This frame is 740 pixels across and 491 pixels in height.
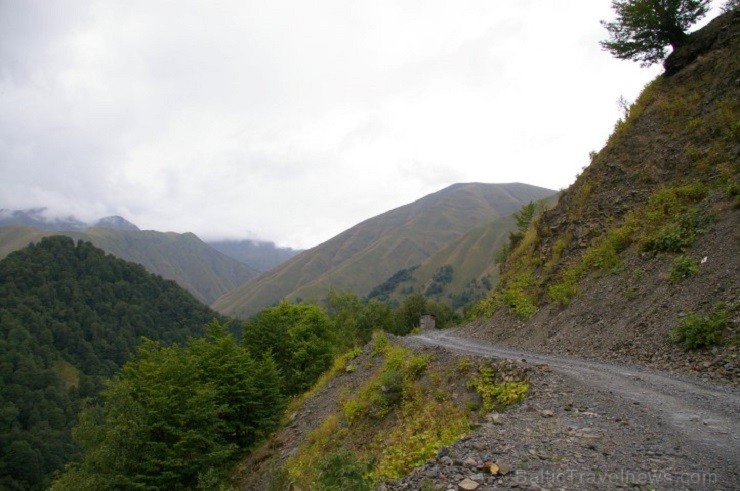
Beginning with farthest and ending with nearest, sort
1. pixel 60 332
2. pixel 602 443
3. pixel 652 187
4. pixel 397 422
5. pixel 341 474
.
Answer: pixel 60 332
pixel 652 187
pixel 397 422
pixel 341 474
pixel 602 443

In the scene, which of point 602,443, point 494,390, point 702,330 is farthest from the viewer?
point 702,330

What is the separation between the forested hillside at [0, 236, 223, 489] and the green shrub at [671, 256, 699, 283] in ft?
371

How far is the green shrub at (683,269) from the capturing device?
52.2 ft

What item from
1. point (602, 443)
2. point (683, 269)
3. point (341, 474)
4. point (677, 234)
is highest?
point (677, 234)

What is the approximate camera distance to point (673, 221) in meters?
19.4

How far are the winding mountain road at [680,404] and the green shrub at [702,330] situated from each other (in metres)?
1.47

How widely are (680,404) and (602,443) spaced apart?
3.37m

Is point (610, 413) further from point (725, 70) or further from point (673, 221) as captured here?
point (725, 70)

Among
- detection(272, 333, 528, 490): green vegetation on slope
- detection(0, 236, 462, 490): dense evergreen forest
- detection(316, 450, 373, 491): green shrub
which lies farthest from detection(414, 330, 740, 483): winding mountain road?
detection(0, 236, 462, 490): dense evergreen forest

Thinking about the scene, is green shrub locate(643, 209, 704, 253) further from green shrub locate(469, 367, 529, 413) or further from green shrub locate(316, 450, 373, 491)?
green shrub locate(316, 450, 373, 491)

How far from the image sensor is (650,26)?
27.9 meters

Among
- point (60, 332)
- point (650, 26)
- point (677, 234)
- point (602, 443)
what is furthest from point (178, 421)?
point (60, 332)

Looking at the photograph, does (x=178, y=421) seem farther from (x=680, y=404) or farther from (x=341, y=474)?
(x=680, y=404)

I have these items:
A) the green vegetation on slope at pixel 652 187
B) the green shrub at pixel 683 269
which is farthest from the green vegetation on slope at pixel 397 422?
the green vegetation on slope at pixel 652 187
